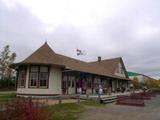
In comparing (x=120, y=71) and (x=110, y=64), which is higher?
(x=110, y=64)

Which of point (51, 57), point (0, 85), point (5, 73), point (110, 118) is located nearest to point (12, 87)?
point (0, 85)

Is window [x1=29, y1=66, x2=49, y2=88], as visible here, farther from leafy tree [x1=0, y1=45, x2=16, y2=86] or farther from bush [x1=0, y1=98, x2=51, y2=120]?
leafy tree [x1=0, y1=45, x2=16, y2=86]

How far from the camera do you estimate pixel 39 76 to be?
2164 cm

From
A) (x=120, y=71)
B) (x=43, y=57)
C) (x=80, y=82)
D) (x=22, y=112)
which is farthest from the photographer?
(x=120, y=71)

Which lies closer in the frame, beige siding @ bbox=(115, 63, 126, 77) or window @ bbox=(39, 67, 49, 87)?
window @ bbox=(39, 67, 49, 87)

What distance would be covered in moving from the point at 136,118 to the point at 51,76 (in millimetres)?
11070

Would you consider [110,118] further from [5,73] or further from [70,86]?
[5,73]

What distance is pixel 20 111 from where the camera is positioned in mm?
6711

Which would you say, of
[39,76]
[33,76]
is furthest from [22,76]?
[39,76]

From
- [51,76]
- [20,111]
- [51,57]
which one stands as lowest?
[20,111]

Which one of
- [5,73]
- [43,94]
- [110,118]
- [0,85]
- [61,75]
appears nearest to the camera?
[110,118]

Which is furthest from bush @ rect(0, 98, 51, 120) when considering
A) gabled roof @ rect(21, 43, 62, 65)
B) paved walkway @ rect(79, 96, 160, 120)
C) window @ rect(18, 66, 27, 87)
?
window @ rect(18, 66, 27, 87)

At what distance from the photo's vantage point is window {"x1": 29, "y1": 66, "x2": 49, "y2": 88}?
21625 millimetres

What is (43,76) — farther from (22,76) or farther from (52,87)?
(22,76)
